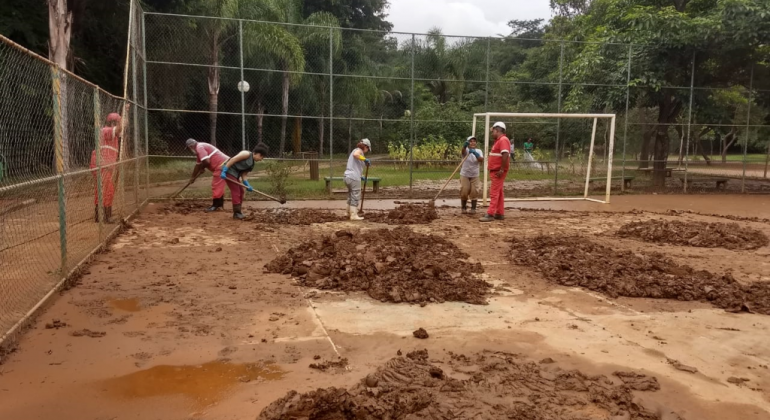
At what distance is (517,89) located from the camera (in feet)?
79.7

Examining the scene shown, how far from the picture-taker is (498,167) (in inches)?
422

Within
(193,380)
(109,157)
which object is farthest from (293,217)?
(193,380)

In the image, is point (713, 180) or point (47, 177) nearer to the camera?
point (47, 177)

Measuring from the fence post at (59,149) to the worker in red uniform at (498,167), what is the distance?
23.5 ft

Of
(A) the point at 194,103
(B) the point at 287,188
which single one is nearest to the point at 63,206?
(B) the point at 287,188

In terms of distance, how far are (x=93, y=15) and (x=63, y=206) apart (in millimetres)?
14978

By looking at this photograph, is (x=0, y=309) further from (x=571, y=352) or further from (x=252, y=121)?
(x=252, y=121)

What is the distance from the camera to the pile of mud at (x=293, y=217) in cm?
1020

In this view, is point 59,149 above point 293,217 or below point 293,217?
above

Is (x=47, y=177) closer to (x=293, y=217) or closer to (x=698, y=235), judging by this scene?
(x=293, y=217)

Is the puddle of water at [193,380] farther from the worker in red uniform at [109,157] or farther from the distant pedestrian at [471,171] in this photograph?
the distant pedestrian at [471,171]

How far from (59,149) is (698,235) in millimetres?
8740

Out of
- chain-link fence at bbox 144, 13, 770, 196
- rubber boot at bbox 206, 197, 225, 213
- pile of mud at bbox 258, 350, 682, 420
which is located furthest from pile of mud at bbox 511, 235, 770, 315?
chain-link fence at bbox 144, 13, 770, 196

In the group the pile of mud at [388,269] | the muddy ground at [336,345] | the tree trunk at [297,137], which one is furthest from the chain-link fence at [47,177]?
the tree trunk at [297,137]
